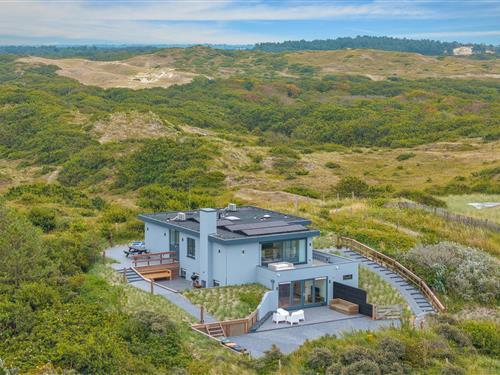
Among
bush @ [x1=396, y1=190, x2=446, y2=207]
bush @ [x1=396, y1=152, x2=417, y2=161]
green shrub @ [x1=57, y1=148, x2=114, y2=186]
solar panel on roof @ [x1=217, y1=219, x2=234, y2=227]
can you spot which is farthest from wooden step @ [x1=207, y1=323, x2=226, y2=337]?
bush @ [x1=396, y1=152, x2=417, y2=161]

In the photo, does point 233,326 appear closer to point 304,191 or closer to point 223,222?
point 223,222

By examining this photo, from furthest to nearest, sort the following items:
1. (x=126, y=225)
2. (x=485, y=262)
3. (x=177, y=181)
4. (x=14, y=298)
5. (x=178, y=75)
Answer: (x=178, y=75) < (x=177, y=181) < (x=126, y=225) < (x=485, y=262) < (x=14, y=298)

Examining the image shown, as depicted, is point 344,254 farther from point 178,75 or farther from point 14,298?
point 178,75

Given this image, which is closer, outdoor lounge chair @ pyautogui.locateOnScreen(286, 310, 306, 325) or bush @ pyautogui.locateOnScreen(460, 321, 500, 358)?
bush @ pyautogui.locateOnScreen(460, 321, 500, 358)

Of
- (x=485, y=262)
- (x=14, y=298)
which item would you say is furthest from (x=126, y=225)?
(x=485, y=262)

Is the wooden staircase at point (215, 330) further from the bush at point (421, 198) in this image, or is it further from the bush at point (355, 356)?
the bush at point (421, 198)

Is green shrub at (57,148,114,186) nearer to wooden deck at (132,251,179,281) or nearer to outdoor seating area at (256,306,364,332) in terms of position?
wooden deck at (132,251,179,281)
